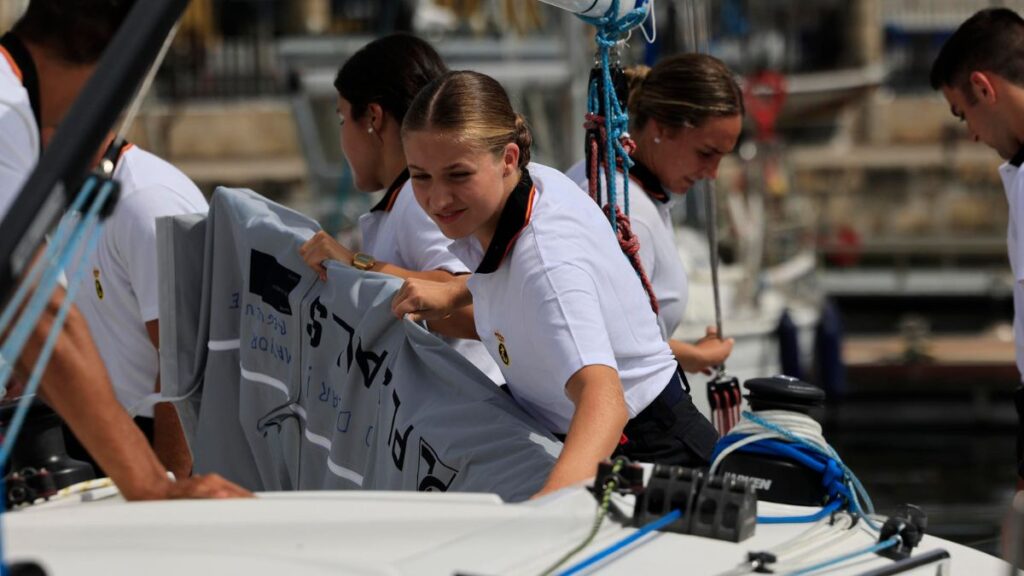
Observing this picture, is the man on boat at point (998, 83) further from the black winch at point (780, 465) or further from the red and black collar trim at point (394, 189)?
the red and black collar trim at point (394, 189)

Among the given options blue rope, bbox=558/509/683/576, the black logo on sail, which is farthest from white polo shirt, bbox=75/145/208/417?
blue rope, bbox=558/509/683/576

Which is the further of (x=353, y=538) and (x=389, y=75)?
(x=389, y=75)

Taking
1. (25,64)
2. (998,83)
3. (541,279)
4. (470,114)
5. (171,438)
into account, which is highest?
(25,64)

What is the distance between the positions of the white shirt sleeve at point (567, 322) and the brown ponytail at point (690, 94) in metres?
1.01

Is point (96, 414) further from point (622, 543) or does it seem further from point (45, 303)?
point (622, 543)

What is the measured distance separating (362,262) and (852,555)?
4.62 ft

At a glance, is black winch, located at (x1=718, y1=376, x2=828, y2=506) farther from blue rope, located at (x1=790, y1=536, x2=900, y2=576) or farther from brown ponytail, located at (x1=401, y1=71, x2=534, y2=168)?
brown ponytail, located at (x1=401, y1=71, x2=534, y2=168)

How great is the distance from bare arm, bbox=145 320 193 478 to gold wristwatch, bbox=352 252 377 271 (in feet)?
2.48

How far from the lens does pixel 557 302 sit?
7.89 feet

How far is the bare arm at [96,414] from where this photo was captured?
2.02 meters

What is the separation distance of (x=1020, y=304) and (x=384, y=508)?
5.88 ft

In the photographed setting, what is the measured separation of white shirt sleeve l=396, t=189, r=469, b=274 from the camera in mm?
3111

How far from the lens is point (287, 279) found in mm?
3379

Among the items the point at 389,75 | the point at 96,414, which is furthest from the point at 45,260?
the point at 389,75
